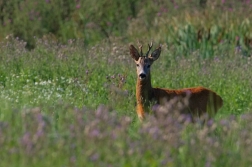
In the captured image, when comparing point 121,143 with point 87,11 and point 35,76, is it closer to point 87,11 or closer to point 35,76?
point 35,76

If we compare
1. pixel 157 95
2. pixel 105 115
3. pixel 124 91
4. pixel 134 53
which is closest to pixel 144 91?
pixel 157 95

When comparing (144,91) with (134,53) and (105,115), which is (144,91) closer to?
(134,53)

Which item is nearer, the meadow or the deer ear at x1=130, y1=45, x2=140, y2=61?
the meadow

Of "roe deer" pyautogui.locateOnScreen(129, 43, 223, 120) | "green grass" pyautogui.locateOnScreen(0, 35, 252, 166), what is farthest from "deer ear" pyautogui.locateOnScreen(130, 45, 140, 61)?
"green grass" pyautogui.locateOnScreen(0, 35, 252, 166)

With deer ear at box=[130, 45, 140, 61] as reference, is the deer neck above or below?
below

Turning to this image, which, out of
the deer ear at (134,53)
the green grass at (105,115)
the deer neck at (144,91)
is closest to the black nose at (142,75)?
the deer neck at (144,91)

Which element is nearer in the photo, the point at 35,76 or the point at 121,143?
the point at 121,143

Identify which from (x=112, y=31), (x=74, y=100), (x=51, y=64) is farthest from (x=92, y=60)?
(x=112, y=31)

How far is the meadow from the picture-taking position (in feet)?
19.3

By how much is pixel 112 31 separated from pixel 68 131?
13.7m

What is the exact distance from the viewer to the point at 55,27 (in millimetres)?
20047

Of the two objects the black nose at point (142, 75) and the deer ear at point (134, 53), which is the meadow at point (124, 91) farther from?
the deer ear at point (134, 53)

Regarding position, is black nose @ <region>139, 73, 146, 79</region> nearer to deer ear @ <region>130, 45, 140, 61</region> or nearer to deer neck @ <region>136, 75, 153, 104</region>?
deer neck @ <region>136, 75, 153, 104</region>

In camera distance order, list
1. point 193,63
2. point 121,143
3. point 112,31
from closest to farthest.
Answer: point 121,143, point 193,63, point 112,31
